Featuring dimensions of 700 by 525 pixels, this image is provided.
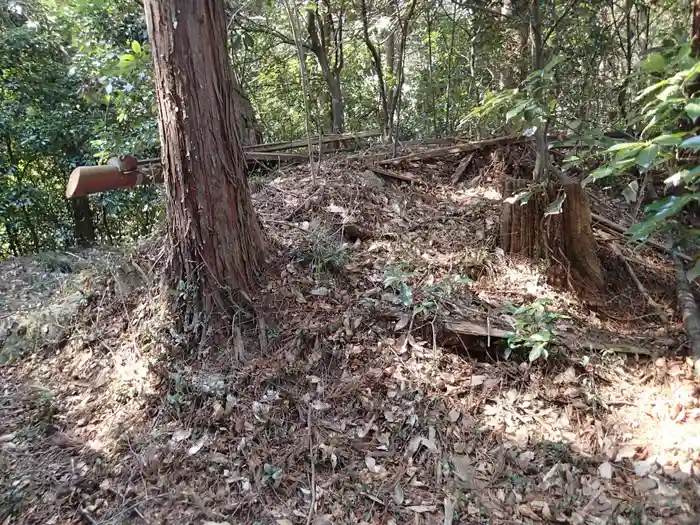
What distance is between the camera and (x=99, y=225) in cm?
952

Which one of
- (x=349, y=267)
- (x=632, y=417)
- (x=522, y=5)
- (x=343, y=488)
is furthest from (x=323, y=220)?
(x=522, y=5)

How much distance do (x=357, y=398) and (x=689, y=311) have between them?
7.84ft

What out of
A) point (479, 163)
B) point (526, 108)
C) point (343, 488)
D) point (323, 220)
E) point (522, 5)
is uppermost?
point (522, 5)

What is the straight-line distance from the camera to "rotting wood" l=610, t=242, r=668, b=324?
11.1 ft

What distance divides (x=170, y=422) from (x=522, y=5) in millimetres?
5374

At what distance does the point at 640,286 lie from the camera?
11.8ft

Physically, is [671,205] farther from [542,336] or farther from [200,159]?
[200,159]

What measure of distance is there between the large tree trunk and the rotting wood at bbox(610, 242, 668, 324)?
9.92ft

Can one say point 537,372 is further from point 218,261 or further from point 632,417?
point 218,261

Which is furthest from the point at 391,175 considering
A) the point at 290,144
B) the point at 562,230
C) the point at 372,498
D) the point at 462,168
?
the point at 372,498

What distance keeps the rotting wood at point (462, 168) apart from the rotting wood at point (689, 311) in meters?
2.12

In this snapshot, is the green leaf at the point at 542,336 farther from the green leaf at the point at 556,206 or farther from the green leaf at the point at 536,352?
the green leaf at the point at 556,206

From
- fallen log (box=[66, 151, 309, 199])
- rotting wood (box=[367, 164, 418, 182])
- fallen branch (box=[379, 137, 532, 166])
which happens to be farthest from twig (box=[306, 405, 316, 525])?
fallen branch (box=[379, 137, 532, 166])

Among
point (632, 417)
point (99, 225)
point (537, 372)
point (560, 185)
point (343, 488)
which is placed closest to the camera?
point (343, 488)
